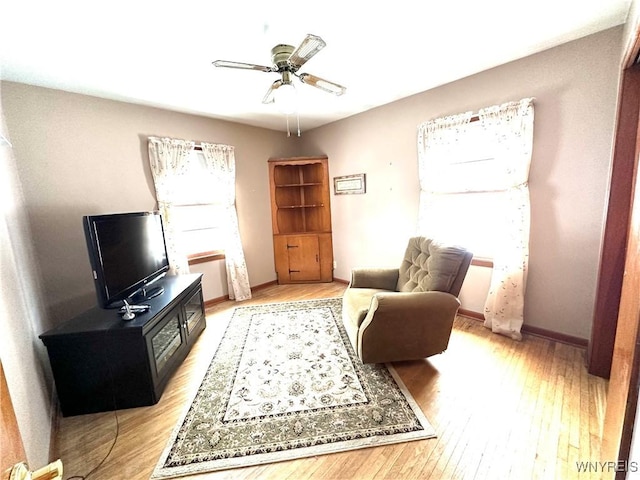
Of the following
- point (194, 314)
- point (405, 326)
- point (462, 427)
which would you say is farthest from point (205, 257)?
point (462, 427)

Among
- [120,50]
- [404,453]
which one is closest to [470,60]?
[120,50]

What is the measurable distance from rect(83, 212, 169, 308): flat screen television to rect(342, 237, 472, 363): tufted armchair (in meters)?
1.76

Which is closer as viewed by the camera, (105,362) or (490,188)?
(105,362)

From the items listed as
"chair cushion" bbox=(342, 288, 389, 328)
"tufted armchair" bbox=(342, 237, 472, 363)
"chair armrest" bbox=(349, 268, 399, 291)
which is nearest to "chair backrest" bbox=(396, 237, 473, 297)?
"tufted armchair" bbox=(342, 237, 472, 363)

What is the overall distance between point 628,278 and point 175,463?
97.9 inches

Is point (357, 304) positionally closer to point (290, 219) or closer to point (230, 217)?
point (230, 217)

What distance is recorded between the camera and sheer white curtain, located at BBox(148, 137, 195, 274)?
287 cm

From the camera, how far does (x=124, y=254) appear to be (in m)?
1.98

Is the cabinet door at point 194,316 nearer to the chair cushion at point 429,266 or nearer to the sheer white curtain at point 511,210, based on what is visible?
the chair cushion at point 429,266

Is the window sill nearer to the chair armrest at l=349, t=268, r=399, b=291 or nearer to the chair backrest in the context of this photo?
the chair armrest at l=349, t=268, r=399, b=291

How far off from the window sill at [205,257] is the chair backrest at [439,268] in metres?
2.47

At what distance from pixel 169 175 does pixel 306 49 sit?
2.30 m

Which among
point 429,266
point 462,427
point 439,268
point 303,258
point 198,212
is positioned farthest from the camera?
point 303,258

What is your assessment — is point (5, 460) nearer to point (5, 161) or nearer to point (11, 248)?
point (11, 248)
